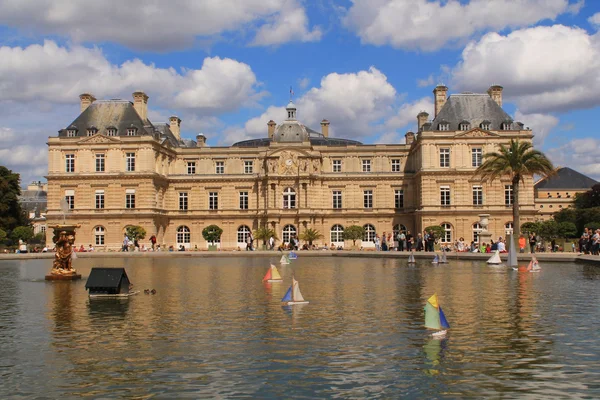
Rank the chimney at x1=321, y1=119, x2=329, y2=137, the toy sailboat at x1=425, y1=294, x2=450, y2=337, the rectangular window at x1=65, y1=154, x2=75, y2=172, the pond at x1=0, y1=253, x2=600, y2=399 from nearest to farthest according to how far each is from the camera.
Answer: the pond at x1=0, y1=253, x2=600, y2=399, the toy sailboat at x1=425, y1=294, x2=450, y2=337, the rectangular window at x1=65, y1=154, x2=75, y2=172, the chimney at x1=321, y1=119, x2=329, y2=137

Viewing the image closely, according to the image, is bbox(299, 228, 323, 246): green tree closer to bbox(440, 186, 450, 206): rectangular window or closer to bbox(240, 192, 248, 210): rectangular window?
bbox(240, 192, 248, 210): rectangular window

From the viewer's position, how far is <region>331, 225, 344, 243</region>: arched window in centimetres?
7562

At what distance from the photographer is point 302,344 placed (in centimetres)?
1304

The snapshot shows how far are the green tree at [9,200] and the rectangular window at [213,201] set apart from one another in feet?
71.1

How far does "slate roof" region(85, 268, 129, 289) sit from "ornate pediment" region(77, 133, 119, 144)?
52571 millimetres

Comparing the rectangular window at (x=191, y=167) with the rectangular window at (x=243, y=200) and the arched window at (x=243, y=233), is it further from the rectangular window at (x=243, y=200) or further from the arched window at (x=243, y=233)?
the arched window at (x=243, y=233)

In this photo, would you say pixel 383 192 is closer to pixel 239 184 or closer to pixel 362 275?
pixel 239 184

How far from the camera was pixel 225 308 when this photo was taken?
18.1 meters

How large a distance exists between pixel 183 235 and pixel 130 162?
1064 centimetres

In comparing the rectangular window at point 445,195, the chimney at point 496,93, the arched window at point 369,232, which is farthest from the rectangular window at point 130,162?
the chimney at point 496,93

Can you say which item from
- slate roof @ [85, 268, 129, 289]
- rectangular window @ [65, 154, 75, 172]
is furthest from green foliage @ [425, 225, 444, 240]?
slate roof @ [85, 268, 129, 289]

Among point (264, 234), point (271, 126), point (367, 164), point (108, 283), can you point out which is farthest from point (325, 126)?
point (108, 283)

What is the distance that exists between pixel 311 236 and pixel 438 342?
188 ft

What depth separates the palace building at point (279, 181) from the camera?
7000cm
